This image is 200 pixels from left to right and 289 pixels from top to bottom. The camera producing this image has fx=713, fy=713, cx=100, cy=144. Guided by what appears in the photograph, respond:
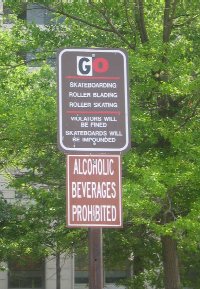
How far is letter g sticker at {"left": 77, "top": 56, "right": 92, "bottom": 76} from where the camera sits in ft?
21.9

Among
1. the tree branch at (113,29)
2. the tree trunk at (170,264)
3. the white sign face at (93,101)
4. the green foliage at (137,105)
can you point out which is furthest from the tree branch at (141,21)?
the white sign face at (93,101)

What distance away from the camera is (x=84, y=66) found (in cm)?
669

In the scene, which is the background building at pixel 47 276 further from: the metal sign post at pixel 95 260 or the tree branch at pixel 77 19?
the metal sign post at pixel 95 260

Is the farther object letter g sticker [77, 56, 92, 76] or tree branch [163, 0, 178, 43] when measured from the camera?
tree branch [163, 0, 178, 43]

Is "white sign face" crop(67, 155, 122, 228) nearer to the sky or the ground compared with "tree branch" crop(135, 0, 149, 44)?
nearer to the ground

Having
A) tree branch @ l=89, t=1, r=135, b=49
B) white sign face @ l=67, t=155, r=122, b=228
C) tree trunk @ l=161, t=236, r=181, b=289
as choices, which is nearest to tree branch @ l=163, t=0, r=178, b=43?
tree branch @ l=89, t=1, r=135, b=49

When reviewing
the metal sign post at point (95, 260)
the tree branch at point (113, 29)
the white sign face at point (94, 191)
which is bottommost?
the metal sign post at point (95, 260)

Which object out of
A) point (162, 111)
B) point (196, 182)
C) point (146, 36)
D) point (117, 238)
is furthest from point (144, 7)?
point (117, 238)

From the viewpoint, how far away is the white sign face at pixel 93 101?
654 centimetres

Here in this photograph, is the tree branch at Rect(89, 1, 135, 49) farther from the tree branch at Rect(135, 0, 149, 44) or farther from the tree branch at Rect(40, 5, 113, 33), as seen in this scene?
the tree branch at Rect(135, 0, 149, 44)

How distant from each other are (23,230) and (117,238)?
309 cm

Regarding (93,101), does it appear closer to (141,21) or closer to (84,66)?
(84,66)

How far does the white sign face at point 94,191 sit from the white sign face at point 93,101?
123 mm

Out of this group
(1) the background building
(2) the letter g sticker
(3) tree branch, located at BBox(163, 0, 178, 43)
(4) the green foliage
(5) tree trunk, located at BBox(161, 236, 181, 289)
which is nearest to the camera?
(2) the letter g sticker
